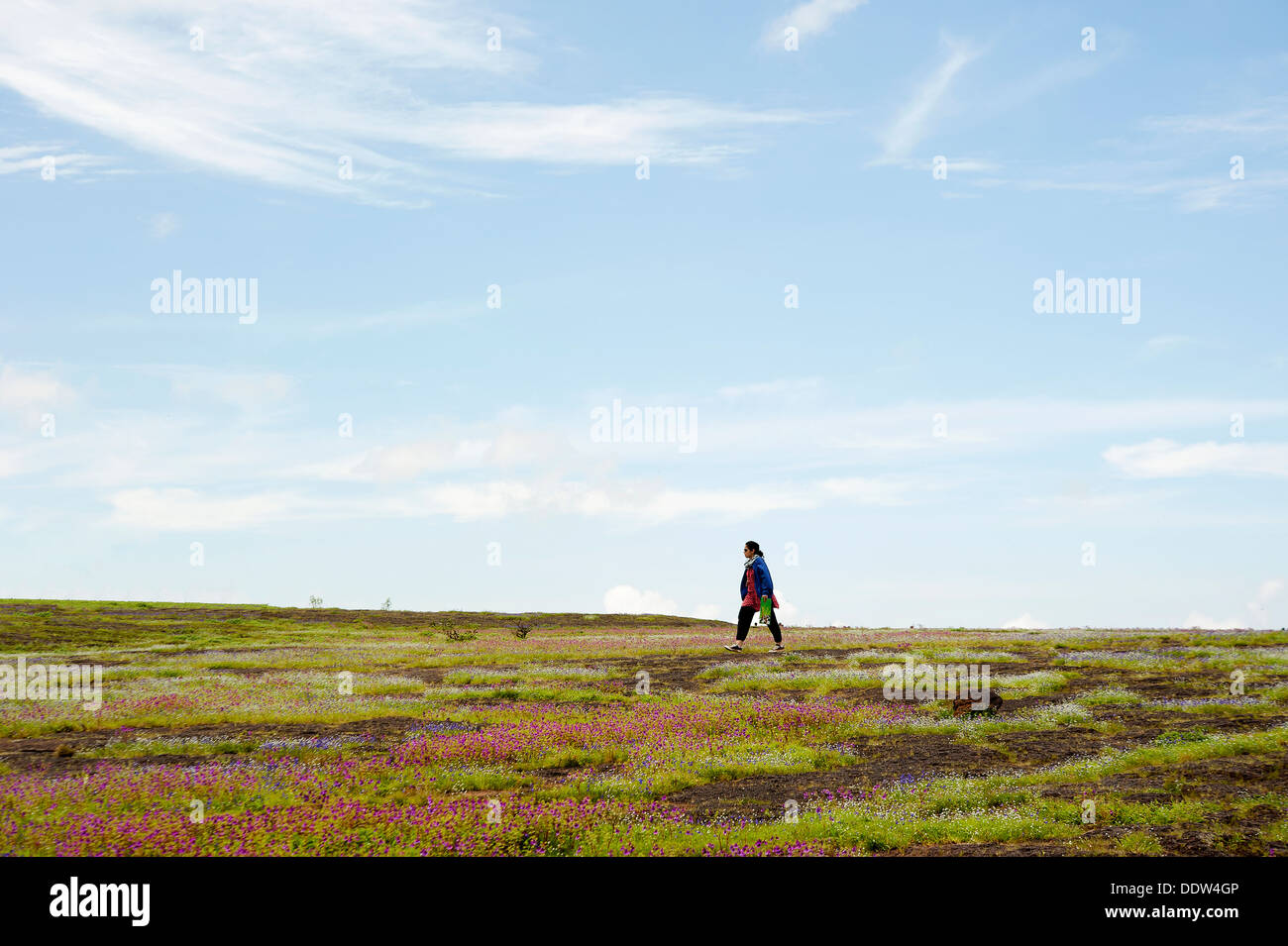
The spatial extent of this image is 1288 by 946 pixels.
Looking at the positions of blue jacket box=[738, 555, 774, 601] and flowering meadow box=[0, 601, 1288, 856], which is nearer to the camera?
flowering meadow box=[0, 601, 1288, 856]

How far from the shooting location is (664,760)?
585 inches

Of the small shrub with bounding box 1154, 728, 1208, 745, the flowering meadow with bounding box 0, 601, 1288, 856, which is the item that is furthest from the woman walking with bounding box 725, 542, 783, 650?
the small shrub with bounding box 1154, 728, 1208, 745

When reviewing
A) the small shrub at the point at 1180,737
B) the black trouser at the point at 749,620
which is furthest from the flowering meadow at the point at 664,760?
the black trouser at the point at 749,620

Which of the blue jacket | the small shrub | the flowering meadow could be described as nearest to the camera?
the flowering meadow

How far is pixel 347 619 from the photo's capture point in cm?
8500

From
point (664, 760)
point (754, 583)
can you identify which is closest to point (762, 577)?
point (754, 583)

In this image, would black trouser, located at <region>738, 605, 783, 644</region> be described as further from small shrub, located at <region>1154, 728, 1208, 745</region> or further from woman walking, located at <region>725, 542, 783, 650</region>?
small shrub, located at <region>1154, 728, 1208, 745</region>

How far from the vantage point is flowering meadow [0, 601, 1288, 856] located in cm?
980

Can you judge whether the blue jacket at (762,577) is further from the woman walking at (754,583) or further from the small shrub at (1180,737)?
the small shrub at (1180,737)

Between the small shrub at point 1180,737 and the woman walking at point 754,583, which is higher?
the woman walking at point 754,583

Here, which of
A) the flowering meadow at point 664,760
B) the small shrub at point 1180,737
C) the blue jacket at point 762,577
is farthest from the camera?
the blue jacket at point 762,577

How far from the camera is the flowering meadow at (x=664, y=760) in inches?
386

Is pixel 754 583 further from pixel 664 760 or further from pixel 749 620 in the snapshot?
pixel 664 760
